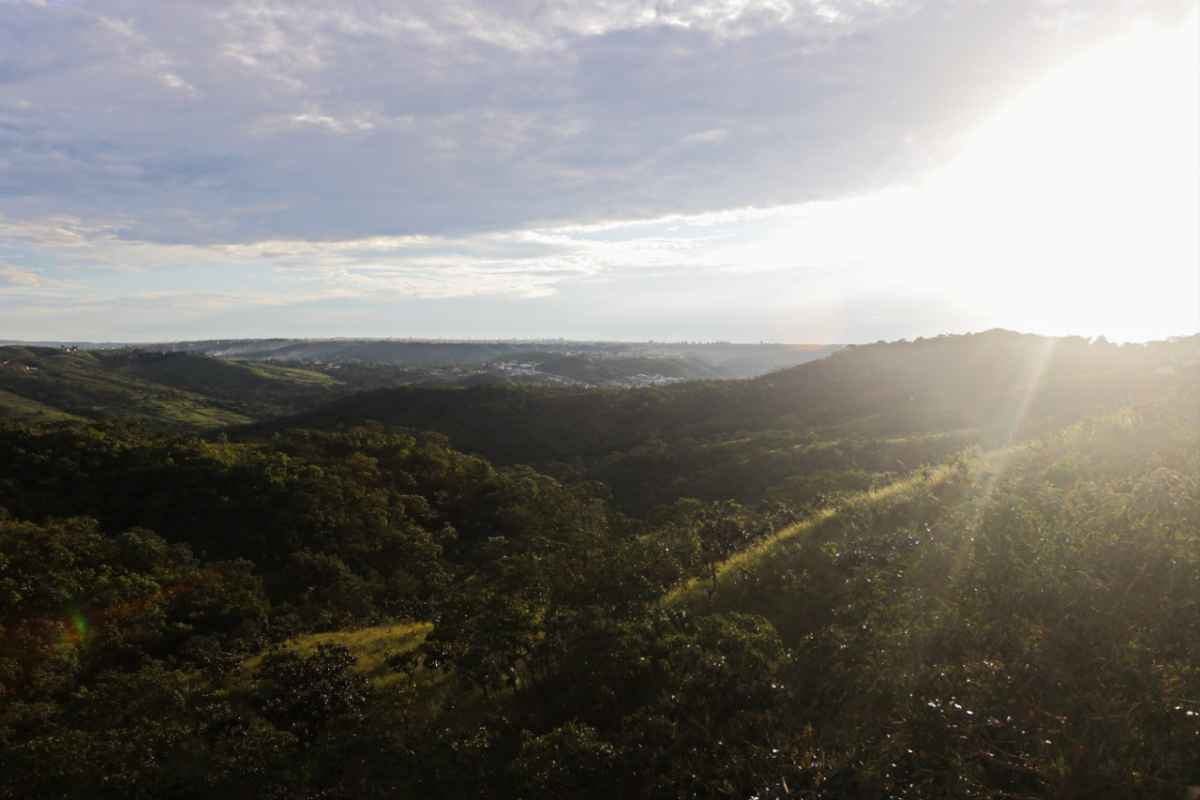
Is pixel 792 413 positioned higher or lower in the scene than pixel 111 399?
higher

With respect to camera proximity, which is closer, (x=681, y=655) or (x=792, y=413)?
(x=681, y=655)

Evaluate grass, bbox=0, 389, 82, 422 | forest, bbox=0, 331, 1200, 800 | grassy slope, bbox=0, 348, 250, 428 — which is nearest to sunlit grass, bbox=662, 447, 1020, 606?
forest, bbox=0, 331, 1200, 800

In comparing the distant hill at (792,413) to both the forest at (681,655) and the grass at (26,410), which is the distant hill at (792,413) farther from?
the grass at (26,410)

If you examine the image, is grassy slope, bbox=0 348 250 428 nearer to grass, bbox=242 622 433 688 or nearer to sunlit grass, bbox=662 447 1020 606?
grass, bbox=242 622 433 688

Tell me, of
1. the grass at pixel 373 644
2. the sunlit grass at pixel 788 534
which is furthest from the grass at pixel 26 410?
the sunlit grass at pixel 788 534

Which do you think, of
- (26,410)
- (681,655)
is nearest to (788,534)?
(681,655)

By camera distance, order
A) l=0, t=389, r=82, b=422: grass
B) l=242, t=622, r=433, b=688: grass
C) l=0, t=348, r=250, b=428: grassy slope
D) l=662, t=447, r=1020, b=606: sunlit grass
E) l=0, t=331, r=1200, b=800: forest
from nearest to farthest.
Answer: l=0, t=331, r=1200, b=800: forest
l=662, t=447, r=1020, b=606: sunlit grass
l=242, t=622, r=433, b=688: grass
l=0, t=389, r=82, b=422: grass
l=0, t=348, r=250, b=428: grassy slope

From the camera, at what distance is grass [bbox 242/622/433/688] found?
1775 centimetres

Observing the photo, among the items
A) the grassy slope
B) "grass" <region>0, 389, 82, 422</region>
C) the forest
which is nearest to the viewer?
the forest

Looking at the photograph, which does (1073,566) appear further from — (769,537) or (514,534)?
(514,534)

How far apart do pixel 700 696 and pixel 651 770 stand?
4.83ft

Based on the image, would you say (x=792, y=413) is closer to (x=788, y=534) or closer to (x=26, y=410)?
(x=788, y=534)

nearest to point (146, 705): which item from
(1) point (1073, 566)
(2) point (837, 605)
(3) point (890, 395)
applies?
(2) point (837, 605)

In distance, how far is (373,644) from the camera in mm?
21703
